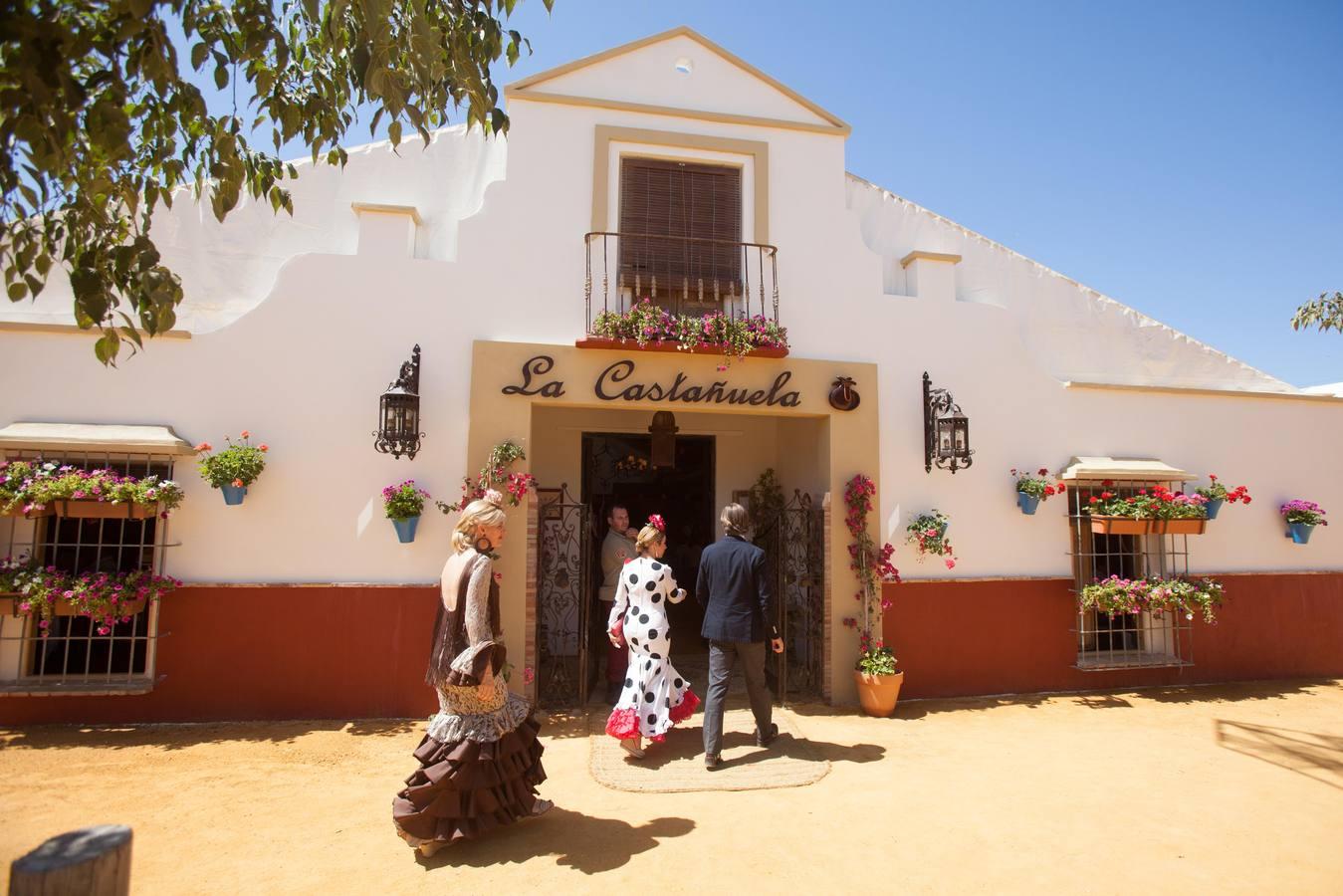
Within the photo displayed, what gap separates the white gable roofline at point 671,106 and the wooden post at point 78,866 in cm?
654

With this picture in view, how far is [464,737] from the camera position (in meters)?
3.88

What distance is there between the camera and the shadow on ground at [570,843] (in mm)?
3838

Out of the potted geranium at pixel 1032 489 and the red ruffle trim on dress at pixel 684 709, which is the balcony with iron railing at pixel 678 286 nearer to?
the potted geranium at pixel 1032 489

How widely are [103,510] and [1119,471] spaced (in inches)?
350

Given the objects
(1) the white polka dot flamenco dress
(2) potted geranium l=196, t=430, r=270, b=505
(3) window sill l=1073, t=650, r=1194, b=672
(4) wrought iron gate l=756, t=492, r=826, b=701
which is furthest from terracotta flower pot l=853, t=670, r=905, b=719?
(2) potted geranium l=196, t=430, r=270, b=505

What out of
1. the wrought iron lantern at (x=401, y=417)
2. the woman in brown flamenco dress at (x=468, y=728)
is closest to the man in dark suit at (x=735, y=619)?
the woman in brown flamenco dress at (x=468, y=728)

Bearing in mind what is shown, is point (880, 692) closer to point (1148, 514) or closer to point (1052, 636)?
point (1052, 636)

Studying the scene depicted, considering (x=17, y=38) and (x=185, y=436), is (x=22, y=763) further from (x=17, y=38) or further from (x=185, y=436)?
(x=17, y=38)

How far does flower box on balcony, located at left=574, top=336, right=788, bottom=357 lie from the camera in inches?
256

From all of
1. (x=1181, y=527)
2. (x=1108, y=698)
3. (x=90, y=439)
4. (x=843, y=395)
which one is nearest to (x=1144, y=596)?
(x=1181, y=527)

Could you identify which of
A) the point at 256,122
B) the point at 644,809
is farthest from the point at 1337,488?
the point at 256,122

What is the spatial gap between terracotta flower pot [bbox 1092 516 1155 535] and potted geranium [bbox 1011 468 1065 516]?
0.46 metres

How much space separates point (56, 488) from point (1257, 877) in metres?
7.92

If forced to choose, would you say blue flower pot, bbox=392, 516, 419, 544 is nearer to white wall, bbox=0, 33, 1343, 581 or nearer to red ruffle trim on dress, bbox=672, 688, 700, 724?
white wall, bbox=0, 33, 1343, 581
